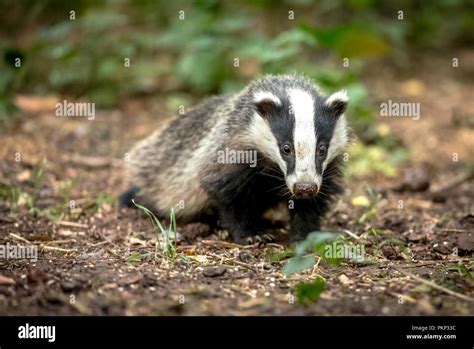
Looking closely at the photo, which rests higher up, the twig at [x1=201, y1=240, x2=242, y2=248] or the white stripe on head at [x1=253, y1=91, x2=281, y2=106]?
the white stripe on head at [x1=253, y1=91, x2=281, y2=106]

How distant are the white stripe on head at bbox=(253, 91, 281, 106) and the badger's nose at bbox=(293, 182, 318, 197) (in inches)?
29.8

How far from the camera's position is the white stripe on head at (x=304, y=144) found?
500 cm

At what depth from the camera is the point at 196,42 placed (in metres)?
9.15

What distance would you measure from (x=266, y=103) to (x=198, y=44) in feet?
13.5

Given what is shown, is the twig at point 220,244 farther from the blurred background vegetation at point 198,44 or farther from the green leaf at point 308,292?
the blurred background vegetation at point 198,44

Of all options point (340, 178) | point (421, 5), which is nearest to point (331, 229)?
point (340, 178)

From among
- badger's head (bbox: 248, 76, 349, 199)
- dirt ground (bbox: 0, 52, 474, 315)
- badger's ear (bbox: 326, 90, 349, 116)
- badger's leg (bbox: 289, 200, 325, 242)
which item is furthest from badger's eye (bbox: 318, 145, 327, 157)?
dirt ground (bbox: 0, 52, 474, 315)

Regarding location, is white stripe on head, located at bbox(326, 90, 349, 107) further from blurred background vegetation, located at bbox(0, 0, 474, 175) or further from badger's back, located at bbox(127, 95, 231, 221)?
blurred background vegetation, located at bbox(0, 0, 474, 175)

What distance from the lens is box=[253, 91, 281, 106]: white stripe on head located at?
17.3ft

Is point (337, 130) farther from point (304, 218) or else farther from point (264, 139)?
point (304, 218)

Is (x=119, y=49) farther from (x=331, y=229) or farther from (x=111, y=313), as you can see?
(x=111, y=313)

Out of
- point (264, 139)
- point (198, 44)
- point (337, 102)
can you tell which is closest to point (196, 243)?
point (264, 139)

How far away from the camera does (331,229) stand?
6164 mm

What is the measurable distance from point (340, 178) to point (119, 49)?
5.22 meters
